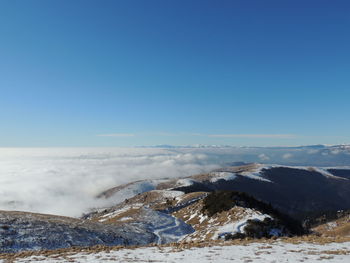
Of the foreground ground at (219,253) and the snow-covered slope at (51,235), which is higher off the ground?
the foreground ground at (219,253)

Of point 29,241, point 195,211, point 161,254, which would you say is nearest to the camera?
point 161,254

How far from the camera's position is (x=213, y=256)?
18516 mm

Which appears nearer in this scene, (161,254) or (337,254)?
(337,254)

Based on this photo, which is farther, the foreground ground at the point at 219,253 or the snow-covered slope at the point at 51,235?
the snow-covered slope at the point at 51,235

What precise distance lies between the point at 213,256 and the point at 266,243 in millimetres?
7133

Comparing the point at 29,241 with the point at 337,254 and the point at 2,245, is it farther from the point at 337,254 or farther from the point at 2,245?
the point at 337,254

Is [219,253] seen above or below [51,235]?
above

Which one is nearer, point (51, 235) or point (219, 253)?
point (219, 253)

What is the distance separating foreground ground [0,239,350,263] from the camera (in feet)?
57.5

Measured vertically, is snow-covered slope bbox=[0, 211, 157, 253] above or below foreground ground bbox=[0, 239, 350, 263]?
below

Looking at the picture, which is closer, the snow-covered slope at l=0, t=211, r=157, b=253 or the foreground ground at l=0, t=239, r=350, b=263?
the foreground ground at l=0, t=239, r=350, b=263

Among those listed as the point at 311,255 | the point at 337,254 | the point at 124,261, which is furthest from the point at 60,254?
the point at 337,254

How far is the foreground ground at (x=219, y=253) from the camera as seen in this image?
690 inches

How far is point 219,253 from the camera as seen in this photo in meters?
19.5
